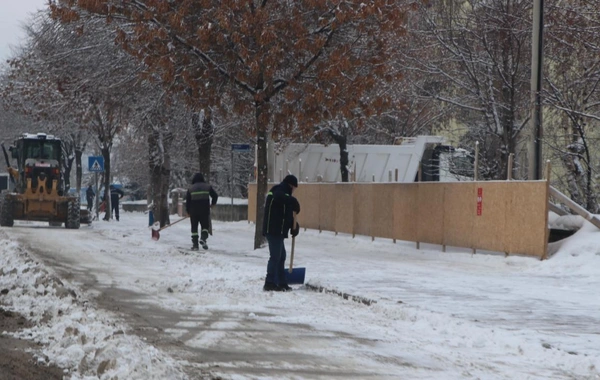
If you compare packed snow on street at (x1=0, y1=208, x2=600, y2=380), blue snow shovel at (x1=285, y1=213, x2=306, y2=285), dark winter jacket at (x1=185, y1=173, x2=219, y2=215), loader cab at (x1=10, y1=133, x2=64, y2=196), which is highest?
loader cab at (x1=10, y1=133, x2=64, y2=196)

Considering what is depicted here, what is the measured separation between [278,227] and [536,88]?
7.47 meters

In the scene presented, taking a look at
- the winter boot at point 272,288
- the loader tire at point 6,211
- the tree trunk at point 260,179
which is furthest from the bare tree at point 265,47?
the loader tire at point 6,211

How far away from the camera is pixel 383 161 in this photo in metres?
37.1

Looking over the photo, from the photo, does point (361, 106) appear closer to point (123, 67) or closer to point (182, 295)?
point (123, 67)

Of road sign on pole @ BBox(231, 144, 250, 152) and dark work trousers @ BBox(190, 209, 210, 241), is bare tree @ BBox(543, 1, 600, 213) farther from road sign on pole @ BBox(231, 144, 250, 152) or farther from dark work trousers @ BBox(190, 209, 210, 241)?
road sign on pole @ BBox(231, 144, 250, 152)

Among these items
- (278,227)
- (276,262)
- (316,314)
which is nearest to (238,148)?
(278,227)

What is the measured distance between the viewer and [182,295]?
14781 millimetres

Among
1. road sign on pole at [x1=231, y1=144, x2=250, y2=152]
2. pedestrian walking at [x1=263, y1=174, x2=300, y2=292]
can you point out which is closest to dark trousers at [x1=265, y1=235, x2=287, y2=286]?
pedestrian walking at [x1=263, y1=174, x2=300, y2=292]

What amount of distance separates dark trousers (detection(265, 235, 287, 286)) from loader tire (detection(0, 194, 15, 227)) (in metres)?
22.9

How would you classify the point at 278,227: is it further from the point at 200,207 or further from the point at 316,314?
the point at 200,207

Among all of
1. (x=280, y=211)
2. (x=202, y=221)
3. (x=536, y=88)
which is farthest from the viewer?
(x=202, y=221)

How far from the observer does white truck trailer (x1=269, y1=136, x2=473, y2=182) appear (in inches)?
1374

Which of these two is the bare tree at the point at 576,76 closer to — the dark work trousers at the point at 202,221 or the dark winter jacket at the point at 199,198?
the dark winter jacket at the point at 199,198

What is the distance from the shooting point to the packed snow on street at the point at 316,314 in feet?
30.0
